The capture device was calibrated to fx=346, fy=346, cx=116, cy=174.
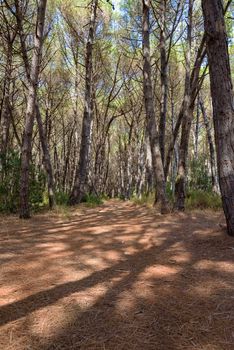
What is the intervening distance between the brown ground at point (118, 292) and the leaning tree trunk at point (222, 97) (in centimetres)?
60

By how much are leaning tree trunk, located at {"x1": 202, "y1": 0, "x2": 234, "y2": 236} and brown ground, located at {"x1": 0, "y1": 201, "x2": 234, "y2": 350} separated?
1.97 feet

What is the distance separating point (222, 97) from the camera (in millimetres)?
4117

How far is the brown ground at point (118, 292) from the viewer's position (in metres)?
2.07

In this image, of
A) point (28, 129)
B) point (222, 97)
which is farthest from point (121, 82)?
point (222, 97)

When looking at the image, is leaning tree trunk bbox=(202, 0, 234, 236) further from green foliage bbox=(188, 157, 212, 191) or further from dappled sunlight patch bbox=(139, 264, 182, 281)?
green foliage bbox=(188, 157, 212, 191)

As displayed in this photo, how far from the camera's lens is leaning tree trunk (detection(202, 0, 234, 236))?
161 inches

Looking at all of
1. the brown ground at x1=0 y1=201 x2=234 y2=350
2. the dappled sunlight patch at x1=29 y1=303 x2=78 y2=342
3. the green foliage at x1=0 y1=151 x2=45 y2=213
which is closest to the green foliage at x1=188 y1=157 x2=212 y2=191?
the green foliage at x1=0 y1=151 x2=45 y2=213

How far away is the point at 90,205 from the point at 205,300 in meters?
8.26

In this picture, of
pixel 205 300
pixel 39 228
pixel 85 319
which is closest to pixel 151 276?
pixel 205 300

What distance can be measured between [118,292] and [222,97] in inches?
103

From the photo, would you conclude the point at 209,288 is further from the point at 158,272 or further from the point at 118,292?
the point at 118,292

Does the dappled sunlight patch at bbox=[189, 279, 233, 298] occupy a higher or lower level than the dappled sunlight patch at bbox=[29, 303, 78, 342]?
lower

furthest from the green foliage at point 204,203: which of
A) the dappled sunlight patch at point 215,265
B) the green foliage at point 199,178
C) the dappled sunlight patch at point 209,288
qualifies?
the green foliage at point 199,178

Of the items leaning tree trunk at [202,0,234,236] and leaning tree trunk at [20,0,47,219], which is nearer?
leaning tree trunk at [202,0,234,236]
